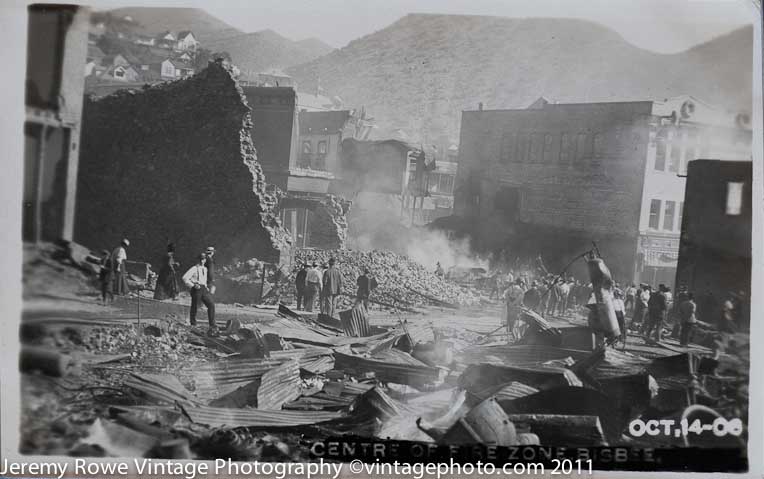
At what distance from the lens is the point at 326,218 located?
576 centimetres

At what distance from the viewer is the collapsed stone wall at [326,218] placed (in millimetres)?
5723

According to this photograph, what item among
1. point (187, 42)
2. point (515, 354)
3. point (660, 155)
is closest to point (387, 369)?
point (515, 354)

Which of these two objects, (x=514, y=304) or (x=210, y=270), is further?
(x=514, y=304)

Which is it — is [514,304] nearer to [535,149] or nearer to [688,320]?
[535,149]

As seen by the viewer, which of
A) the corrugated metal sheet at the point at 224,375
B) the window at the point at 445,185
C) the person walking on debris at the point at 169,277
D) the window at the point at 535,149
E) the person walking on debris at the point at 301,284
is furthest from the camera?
the window at the point at 445,185

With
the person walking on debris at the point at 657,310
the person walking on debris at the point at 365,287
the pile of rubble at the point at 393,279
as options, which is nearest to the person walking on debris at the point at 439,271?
the pile of rubble at the point at 393,279

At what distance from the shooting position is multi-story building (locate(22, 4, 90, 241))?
5273 mm

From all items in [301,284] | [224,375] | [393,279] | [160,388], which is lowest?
[160,388]

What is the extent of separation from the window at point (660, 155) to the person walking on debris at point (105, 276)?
509cm

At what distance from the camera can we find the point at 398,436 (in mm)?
5379

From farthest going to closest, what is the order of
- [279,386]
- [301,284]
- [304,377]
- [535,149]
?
[535,149]
[301,284]
[304,377]
[279,386]

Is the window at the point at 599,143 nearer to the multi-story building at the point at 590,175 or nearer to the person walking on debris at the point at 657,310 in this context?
the multi-story building at the point at 590,175

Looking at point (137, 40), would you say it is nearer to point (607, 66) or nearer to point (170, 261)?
point (170, 261)

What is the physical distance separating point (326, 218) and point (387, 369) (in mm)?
1511
